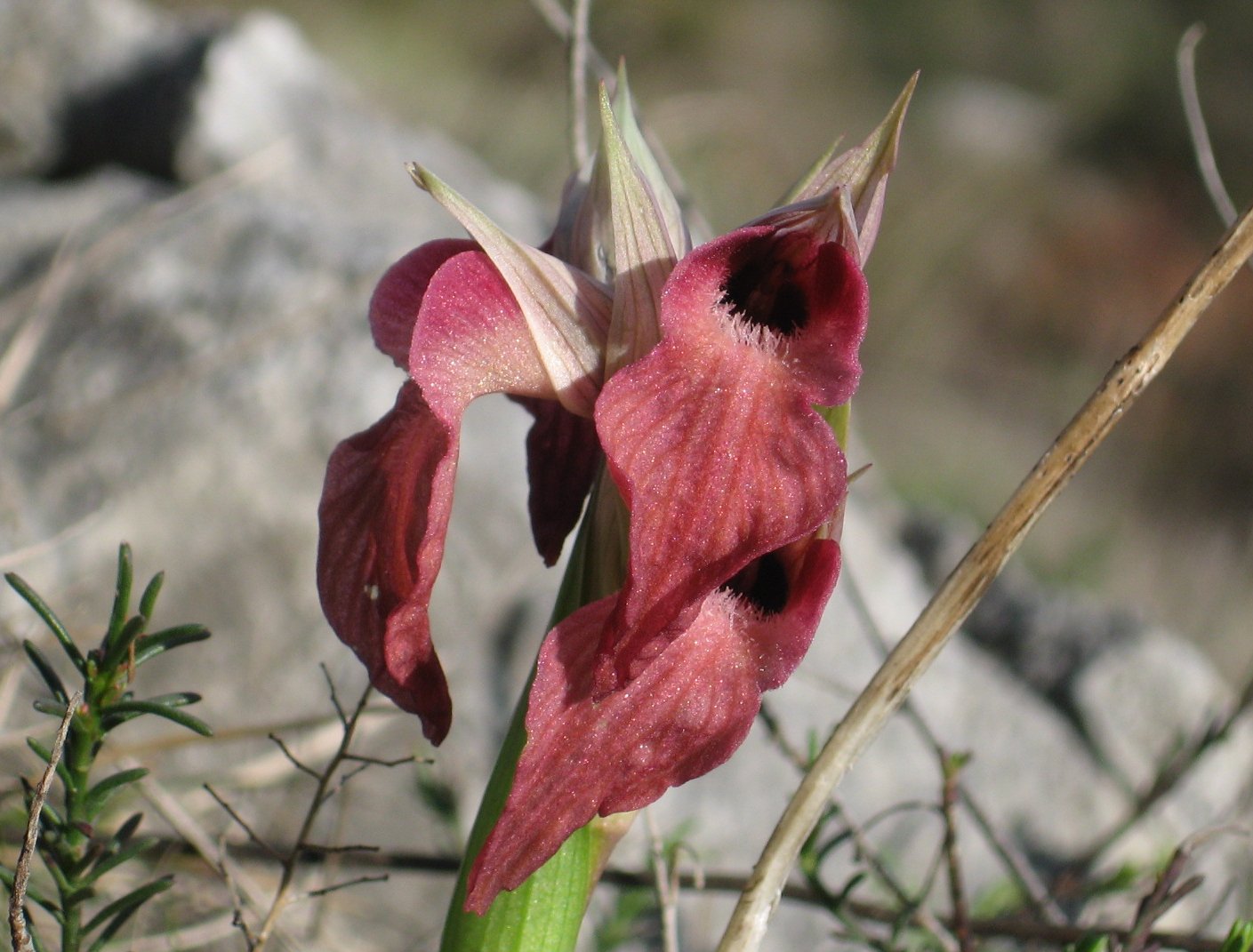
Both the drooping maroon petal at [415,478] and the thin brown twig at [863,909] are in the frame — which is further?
the thin brown twig at [863,909]

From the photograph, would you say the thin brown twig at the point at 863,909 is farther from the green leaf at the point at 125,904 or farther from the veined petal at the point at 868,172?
the veined petal at the point at 868,172

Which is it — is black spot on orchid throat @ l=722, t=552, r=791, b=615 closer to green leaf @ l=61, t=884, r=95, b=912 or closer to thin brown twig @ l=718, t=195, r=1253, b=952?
thin brown twig @ l=718, t=195, r=1253, b=952

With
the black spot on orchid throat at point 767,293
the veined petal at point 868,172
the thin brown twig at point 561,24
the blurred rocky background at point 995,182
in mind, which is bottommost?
the blurred rocky background at point 995,182

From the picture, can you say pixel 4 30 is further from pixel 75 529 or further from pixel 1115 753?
pixel 1115 753

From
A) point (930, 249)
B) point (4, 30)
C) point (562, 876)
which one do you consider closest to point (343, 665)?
point (562, 876)

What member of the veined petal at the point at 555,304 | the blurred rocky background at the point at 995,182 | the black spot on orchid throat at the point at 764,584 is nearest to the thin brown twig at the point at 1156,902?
the black spot on orchid throat at the point at 764,584
